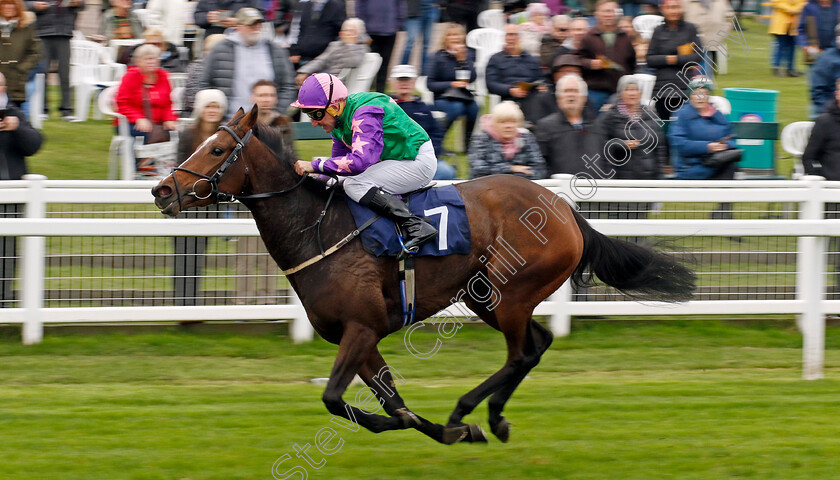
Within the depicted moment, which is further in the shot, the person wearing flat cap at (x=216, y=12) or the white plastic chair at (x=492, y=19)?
the white plastic chair at (x=492, y=19)

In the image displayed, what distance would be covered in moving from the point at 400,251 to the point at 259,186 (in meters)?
0.72

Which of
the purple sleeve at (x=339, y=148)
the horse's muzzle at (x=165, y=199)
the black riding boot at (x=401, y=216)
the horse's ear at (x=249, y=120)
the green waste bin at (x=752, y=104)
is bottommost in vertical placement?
the green waste bin at (x=752, y=104)

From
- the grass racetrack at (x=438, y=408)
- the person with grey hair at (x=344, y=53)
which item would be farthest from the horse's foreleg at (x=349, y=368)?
the person with grey hair at (x=344, y=53)

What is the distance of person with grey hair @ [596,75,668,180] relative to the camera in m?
7.56

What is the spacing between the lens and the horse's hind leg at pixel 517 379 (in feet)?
17.0

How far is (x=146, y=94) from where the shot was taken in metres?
8.55

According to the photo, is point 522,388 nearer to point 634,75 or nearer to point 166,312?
point 166,312

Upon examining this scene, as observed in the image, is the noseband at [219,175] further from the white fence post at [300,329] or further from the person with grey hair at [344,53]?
the person with grey hair at [344,53]

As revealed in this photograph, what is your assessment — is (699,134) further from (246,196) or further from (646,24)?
(646,24)

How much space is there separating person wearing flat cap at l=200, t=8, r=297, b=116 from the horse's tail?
3.23 metres

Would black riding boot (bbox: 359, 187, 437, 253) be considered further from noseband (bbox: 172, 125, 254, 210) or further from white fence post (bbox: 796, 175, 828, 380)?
white fence post (bbox: 796, 175, 828, 380)

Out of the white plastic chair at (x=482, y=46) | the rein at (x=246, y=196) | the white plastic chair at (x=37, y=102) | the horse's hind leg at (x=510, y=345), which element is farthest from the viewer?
the white plastic chair at (x=482, y=46)

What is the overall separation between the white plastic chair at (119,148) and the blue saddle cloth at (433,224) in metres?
4.60

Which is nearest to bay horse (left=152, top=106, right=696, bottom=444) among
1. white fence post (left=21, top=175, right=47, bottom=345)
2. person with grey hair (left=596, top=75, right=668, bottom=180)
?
person with grey hair (left=596, top=75, right=668, bottom=180)
